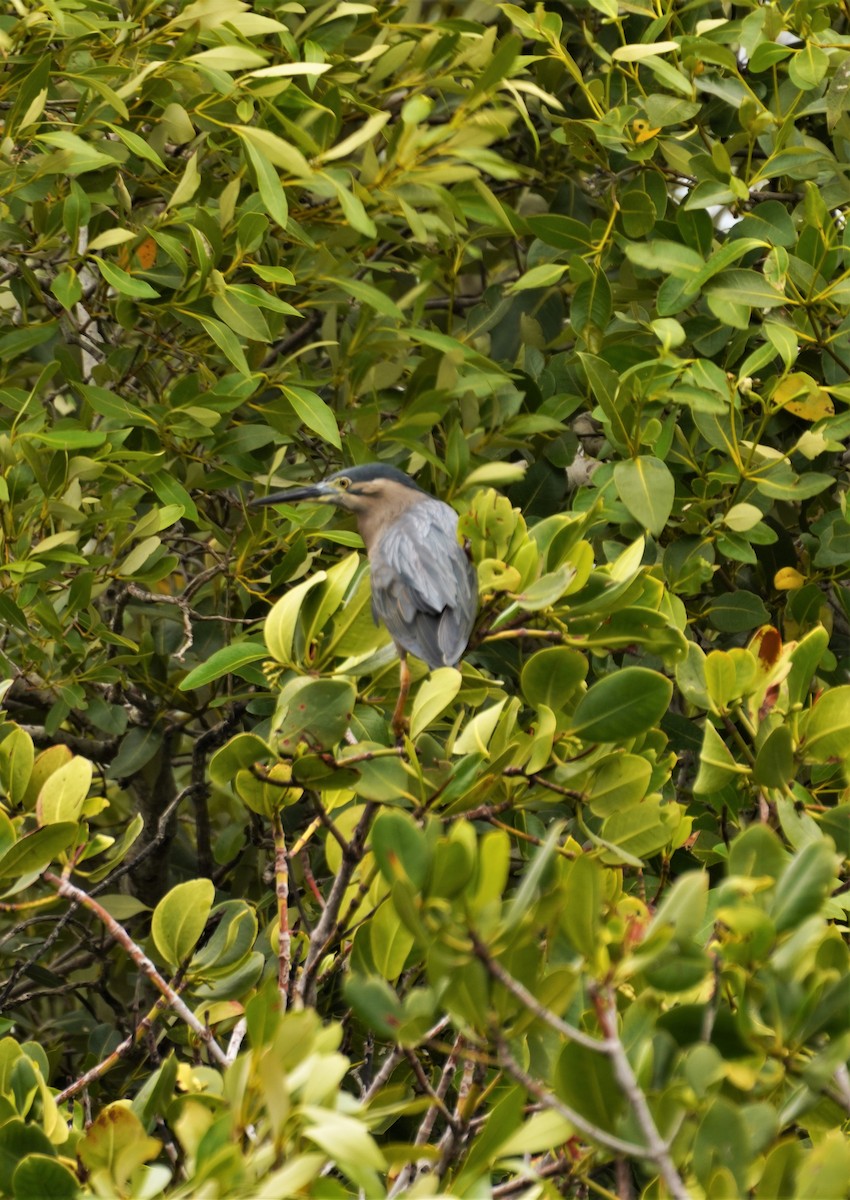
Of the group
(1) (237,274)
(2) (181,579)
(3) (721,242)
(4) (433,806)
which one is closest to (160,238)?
(1) (237,274)

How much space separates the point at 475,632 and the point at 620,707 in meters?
0.52

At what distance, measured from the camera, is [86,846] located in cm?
240

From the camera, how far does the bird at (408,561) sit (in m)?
3.04

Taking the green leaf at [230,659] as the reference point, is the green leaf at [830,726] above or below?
above

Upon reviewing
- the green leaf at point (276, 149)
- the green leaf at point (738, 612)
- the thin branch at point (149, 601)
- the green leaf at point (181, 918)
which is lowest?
the thin branch at point (149, 601)

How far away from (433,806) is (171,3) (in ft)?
8.43

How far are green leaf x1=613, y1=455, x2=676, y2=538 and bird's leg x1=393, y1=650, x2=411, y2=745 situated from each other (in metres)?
0.79

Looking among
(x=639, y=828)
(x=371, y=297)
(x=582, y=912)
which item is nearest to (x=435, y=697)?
(x=639, y=828)

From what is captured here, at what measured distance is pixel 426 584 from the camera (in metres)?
3.42

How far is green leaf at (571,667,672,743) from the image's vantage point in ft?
7.25

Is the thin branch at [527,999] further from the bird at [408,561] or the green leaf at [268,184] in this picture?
the green leaf at [268,184]

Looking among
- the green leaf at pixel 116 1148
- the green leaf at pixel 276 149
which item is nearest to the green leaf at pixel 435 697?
the green leaf at pixel 116 1148

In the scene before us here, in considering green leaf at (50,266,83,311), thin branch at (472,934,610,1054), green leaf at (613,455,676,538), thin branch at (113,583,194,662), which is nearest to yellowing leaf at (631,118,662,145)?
green leaf at (613,455,676,538)

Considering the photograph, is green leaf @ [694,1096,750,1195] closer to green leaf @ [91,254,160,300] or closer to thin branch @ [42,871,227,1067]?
thin branch @ [42,871,227,1067]
